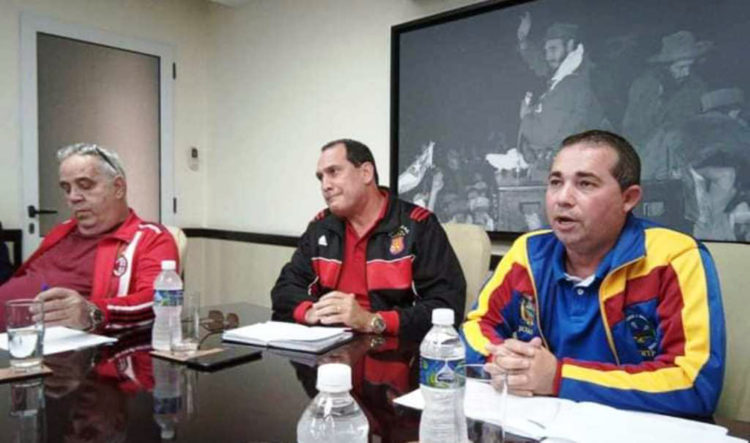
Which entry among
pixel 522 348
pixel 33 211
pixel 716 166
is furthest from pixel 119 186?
pixel 716 166

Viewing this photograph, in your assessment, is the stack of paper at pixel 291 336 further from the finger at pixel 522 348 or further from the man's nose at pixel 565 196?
the man's nose at pixel 565 196

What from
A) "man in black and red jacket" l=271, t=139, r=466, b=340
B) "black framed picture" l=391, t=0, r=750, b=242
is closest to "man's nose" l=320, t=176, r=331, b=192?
"man in black and red jacket" l=271, t=139, r=466, b=340

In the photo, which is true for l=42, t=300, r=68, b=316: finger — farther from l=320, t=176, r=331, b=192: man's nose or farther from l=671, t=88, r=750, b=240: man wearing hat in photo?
l=671, t=88, r=750, b=240: man wearing hat in photo

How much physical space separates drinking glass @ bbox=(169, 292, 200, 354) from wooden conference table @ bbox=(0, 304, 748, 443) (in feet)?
0.21

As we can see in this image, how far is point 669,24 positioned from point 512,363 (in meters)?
1.73

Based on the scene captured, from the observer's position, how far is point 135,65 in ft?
13.4

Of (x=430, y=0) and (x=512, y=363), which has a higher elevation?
(x=430, y=0)

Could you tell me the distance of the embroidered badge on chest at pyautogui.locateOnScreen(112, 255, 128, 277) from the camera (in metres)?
1.90

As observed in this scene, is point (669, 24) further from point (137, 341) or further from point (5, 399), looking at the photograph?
point (5, 399)

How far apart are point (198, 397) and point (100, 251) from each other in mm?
1058

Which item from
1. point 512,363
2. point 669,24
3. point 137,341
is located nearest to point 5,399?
point 137,341

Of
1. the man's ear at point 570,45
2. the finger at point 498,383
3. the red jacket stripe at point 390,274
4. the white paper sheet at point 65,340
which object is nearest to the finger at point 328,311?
the red jacket stripe at point 390,274

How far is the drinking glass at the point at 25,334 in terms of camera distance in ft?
3.96

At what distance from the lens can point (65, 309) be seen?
5.28 ft
